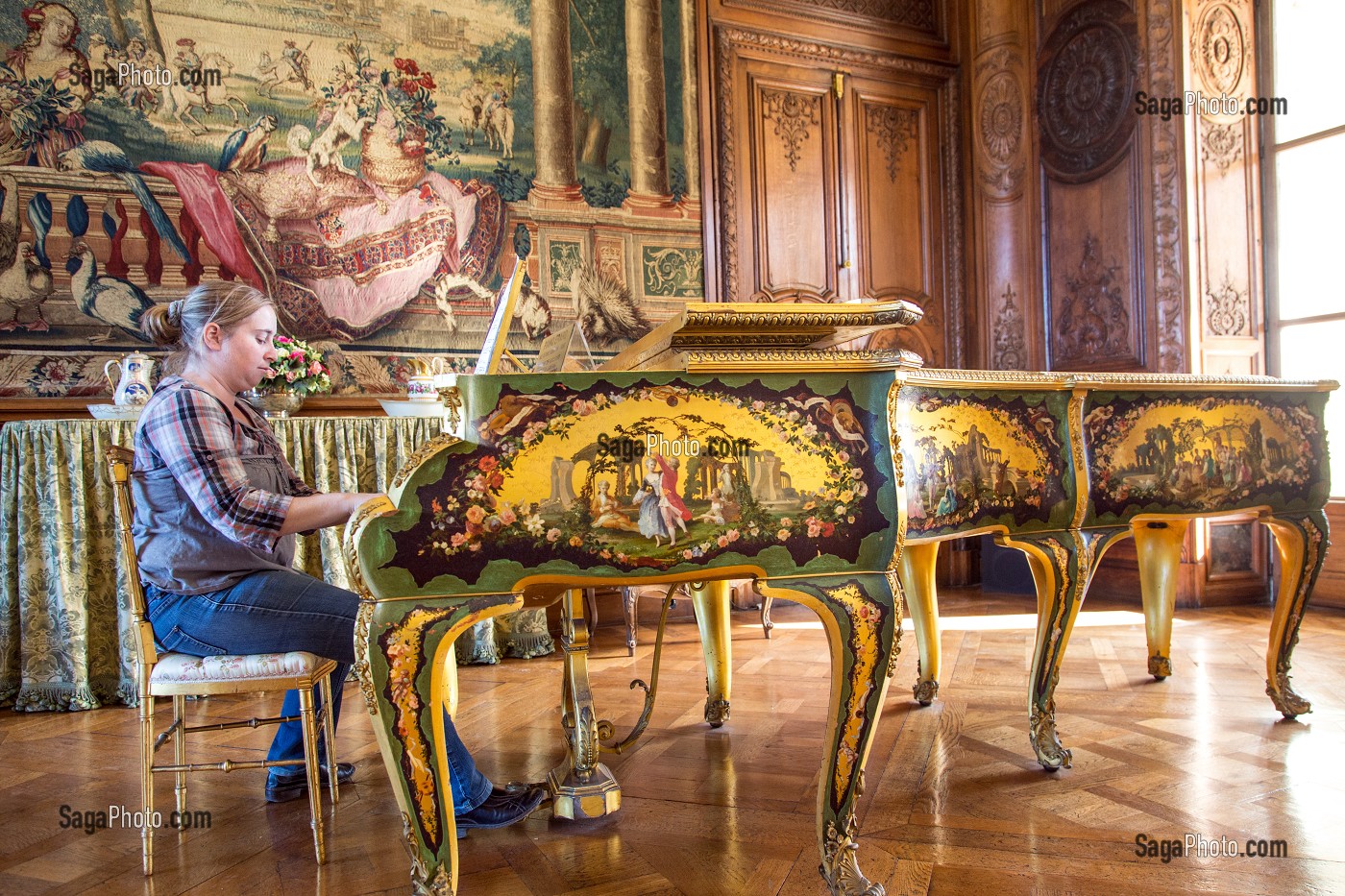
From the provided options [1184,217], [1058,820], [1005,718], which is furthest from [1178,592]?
[1058,820]

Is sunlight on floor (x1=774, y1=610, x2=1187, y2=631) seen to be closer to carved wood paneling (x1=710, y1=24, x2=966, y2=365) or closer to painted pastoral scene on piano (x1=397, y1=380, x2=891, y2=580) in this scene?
carved wood paneling (x1=710, y1=24, x2=966, y2=365)

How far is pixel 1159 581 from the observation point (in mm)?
3309

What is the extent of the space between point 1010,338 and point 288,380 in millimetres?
4088

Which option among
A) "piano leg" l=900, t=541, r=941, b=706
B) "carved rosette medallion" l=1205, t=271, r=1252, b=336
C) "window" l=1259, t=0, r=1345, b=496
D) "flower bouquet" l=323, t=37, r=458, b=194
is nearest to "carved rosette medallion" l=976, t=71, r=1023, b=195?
"window" l=1259, t=0, r=1345, b=496

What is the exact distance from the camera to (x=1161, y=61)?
16.1 feet

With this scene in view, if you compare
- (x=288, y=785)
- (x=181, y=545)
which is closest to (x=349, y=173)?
(x=181, y=545)

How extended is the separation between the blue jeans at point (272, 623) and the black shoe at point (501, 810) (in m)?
0.04

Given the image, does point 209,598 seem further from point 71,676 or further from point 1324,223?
point 1324,223

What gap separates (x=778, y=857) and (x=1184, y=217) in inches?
167

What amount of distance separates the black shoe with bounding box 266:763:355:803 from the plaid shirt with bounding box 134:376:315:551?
0.82m

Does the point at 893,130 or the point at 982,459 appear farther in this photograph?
the point at 893,130

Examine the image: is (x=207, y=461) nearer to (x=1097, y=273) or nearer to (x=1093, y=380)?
(x=1093, y=380)

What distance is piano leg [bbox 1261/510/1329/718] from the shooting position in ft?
9.38

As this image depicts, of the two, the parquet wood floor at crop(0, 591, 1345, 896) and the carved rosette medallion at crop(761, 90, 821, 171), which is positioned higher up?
the carved rosette medallion at crop(761, 90, 821, 171)
